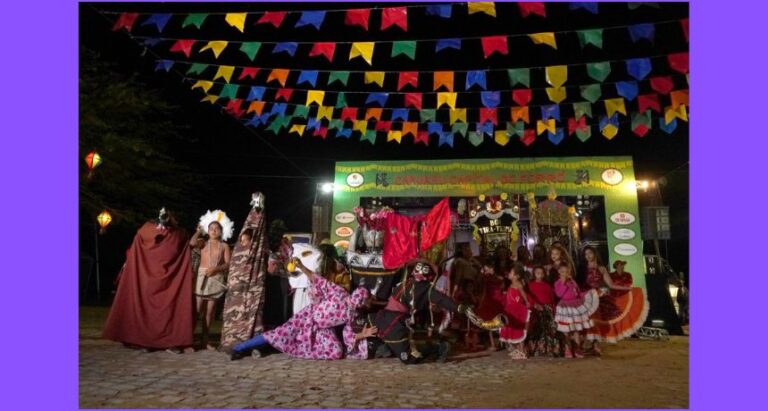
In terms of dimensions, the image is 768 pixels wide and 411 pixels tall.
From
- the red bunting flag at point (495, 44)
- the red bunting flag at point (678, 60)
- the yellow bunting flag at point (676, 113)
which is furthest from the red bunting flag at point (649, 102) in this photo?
the red bunting flag at point (495, 44)

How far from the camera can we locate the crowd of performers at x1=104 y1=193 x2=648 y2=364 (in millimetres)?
6484

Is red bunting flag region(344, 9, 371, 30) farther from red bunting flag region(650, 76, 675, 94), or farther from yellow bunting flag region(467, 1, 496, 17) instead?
red bunting flag region(650, 76, 675, 94)

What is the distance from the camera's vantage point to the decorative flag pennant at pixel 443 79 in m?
7.47

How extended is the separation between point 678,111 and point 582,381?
17.3ft

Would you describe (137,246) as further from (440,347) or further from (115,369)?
(440,347)

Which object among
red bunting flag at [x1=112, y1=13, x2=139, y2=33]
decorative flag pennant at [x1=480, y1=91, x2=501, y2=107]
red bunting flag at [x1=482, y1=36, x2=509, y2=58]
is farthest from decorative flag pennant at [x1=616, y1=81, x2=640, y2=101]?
red bunting flag at [x1=112, y1=13, x2=139, y2=33]

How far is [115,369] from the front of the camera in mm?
5648

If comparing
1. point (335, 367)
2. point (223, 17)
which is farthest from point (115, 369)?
point (223, 17)

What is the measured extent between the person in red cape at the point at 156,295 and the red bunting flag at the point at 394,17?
4043 mm

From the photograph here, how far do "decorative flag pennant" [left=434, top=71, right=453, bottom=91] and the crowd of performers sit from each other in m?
2.70

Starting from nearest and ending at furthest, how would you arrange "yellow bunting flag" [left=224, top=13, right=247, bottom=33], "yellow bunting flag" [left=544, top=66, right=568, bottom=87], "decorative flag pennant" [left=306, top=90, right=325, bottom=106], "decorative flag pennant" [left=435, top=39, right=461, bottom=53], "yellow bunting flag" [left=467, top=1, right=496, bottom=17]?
"yellow bunting flag" [left=467, top=1, right=496, bottom=17]
"yellow bunting flag" [left=224, top=13, right=247, bottom=33]
"decorative flag pennant" [left=435, top=39, right=461, bottom=53]
"yellow bunting flag" [left=544, top=66, right=568, bottom=87]
"decorative flag pennant" [left=306, top=90, right=325, bottom=106]

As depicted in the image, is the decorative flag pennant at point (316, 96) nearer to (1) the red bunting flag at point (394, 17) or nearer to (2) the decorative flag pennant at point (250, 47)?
(2) the decorative flag pennant at point (250, 47)

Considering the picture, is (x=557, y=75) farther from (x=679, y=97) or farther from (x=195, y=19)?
(x=195, y=19)

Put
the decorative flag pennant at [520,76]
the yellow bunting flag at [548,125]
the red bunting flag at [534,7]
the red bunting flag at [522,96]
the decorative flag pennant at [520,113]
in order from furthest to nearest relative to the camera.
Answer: the yellow bunting flag at [548,125] < the decorative flag pennant at [520,113] < the red bunting flag at [522,96] < the decorative flag pennant at [520,76] < the red bunting flag at [534,7]
